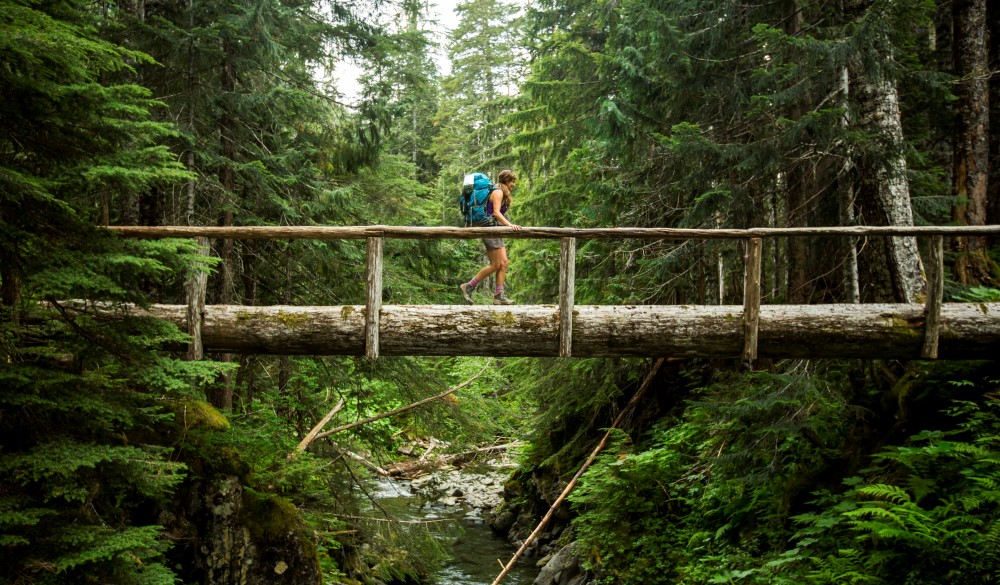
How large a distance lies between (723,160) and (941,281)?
9.20ft

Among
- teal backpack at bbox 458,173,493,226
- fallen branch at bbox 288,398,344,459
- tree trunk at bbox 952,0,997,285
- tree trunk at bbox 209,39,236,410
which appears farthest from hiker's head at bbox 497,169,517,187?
tree trunk at bbox 952,0,997,285

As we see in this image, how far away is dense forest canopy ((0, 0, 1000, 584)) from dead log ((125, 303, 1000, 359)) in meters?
0.62

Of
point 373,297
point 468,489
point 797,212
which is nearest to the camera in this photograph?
point 373,297

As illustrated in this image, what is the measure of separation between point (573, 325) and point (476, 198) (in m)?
2.21

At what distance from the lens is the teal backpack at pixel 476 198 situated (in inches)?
293

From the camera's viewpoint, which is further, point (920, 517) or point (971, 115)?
point (971, 115)

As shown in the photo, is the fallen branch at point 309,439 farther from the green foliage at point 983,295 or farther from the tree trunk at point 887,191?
the green foliage at point 983,295

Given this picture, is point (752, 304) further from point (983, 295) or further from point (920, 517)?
point (983, 295)

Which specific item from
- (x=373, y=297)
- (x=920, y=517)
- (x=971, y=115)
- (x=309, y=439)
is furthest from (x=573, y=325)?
(x=971, y=115)

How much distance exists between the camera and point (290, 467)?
6754mm

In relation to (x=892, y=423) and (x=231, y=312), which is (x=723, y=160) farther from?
(x=231, y=312)

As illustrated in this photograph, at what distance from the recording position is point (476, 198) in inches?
293

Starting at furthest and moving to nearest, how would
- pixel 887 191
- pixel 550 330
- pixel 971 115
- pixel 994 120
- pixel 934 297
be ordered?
pixel 994 120 → pixel 971 115 → pixel 887 191 → pixel 550 330 → pixel 934 297

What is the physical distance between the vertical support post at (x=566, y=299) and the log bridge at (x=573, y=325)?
0.01 m
